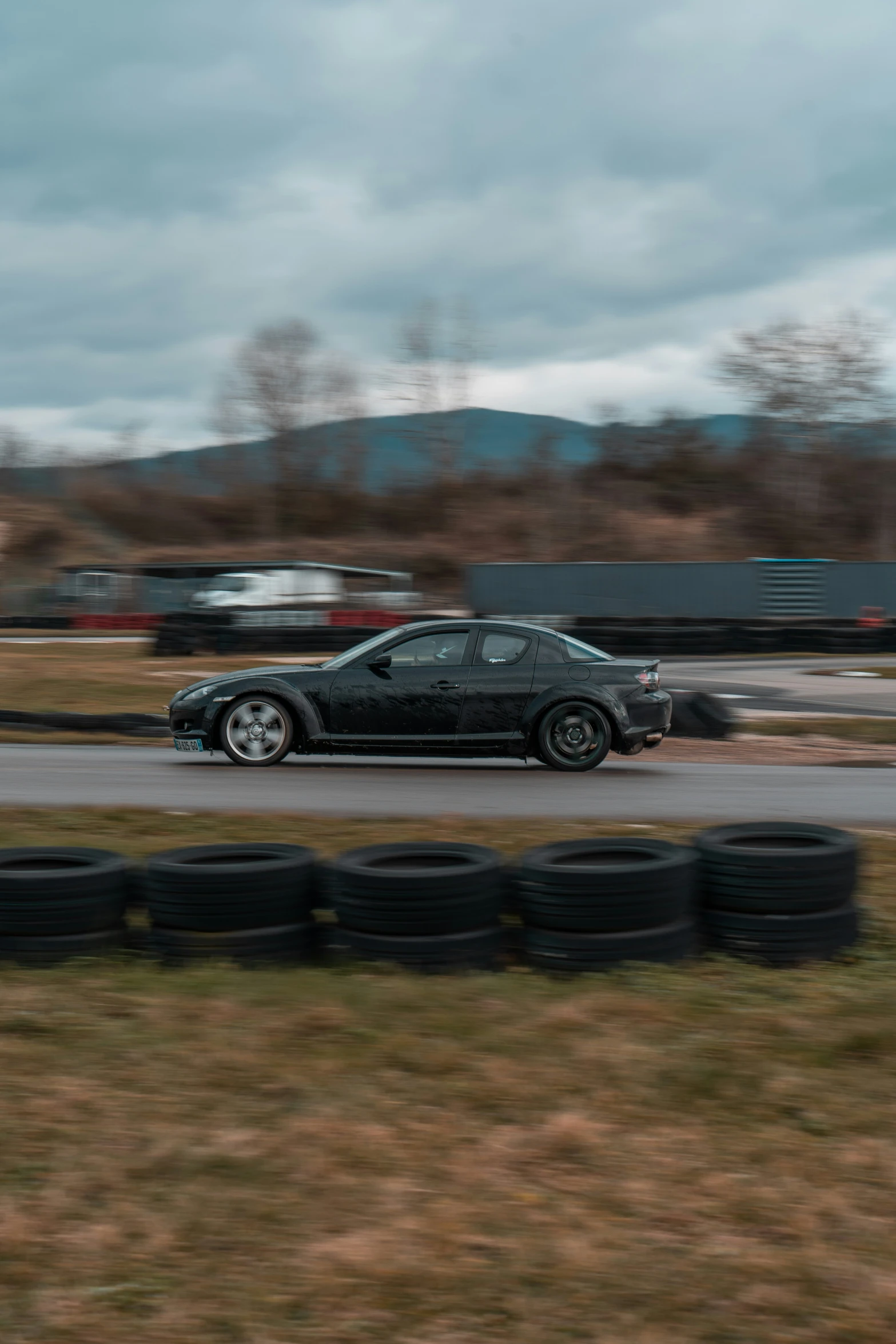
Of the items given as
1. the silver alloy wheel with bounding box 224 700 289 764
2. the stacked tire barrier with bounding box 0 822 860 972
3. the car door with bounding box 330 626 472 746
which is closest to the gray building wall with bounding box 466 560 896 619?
the car door with bounding box 330 626 472 746

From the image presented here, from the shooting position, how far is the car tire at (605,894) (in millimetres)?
4828

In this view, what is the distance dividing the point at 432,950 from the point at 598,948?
633 mm

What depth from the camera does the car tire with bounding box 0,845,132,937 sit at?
491cm

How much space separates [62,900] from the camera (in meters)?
4.94

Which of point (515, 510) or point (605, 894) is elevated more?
point (515, 510)

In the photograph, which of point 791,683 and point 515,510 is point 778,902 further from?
point 515,510

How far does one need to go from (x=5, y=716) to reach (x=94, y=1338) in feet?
42.1

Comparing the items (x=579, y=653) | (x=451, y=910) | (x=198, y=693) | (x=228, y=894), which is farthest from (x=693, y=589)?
(x=228, y=894)

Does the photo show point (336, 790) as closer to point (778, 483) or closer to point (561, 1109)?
point (561, 1109)

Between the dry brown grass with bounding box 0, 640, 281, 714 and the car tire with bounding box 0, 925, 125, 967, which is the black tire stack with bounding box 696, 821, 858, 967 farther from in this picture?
the dry brown grass with bounding box 0, 640, 281, 714

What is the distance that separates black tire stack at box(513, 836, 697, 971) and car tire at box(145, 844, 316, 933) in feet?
2.87

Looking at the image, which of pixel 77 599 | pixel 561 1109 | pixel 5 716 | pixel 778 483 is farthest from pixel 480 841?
pixel 778 483

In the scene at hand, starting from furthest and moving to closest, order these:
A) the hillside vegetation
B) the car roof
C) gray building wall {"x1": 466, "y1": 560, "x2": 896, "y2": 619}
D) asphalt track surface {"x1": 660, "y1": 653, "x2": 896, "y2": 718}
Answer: the hillside vegetation < gray building wall {"x1": 466, "y1": 560, "x2": 896, "y2": 619} < asphalt track surface {"x1": 660, "y1": 653, "x2": 896, "y2": 718} < the car roof

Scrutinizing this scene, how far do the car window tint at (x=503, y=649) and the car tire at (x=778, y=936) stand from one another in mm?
6187
